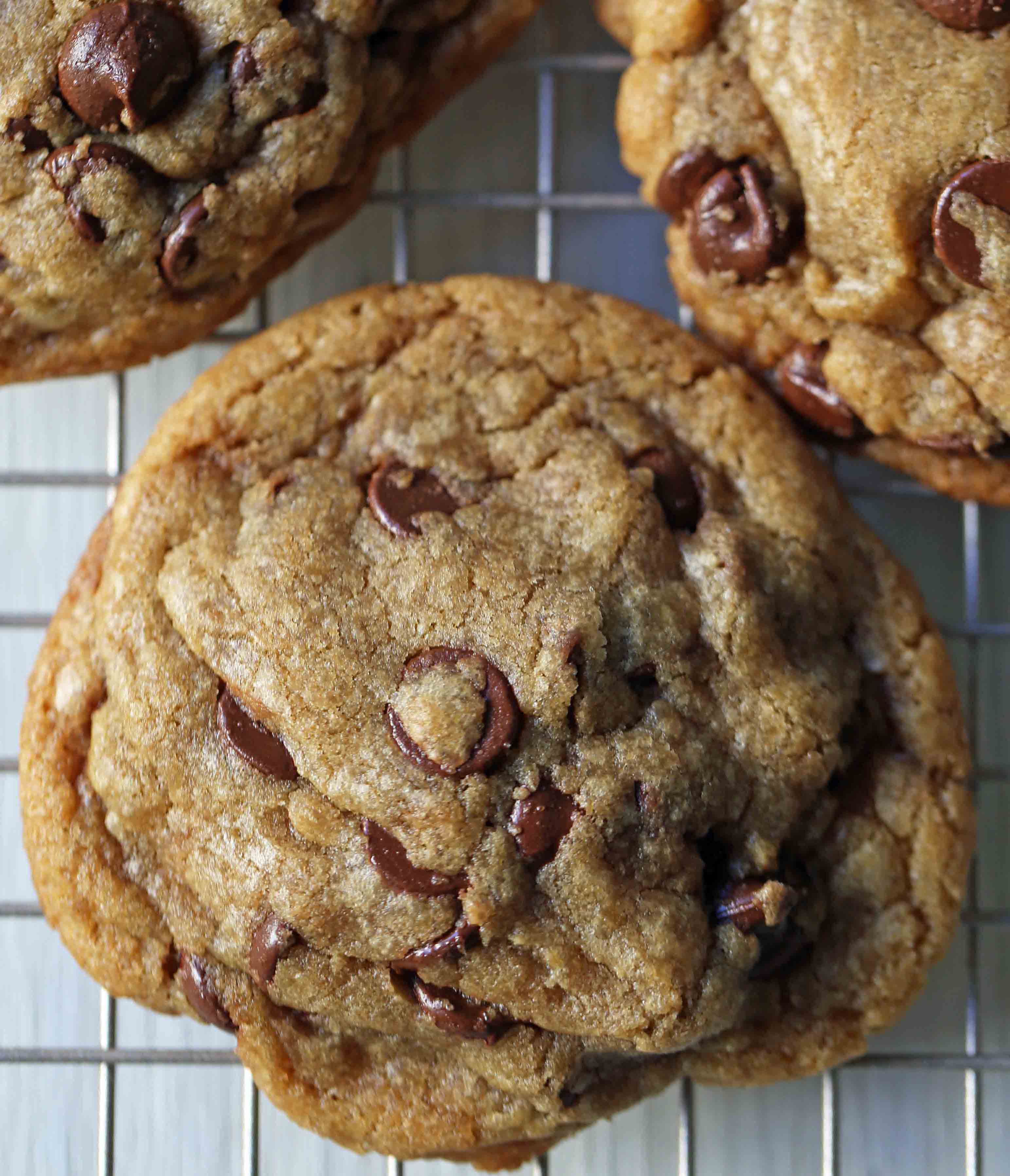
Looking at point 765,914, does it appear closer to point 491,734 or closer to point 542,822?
point 542,822

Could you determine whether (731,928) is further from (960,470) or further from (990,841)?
(990,841)

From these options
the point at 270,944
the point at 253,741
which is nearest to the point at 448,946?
the point at 270,944

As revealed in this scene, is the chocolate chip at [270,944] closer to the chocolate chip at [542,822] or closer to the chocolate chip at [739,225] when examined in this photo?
the chocolate chip at [542,822]

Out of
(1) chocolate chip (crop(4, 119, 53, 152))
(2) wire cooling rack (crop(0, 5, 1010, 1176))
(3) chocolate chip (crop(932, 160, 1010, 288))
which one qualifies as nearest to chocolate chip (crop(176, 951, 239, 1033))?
(2) wire cooling rack (crop(0, 5, 1010, 1176))

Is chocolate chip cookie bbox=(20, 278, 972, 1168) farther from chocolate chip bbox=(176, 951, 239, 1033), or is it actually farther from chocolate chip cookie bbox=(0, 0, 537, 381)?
chocolate chip cookie bbox=(0, 0, 537, 381)

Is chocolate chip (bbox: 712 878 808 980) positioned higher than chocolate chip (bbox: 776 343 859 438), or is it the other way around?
chocolate chip (bbox: 776 343 859 438)

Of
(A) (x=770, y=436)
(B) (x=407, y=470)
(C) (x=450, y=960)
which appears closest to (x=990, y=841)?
(A) (x=770, y=436)

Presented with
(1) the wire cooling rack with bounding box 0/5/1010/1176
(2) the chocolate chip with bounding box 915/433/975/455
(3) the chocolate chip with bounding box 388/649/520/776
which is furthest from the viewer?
(1) the wire cooling rack with bounding box 0/5/1010/1176

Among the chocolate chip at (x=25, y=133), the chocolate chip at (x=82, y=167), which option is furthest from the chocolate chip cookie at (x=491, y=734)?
the chocolate chip at (x=25, y=133)
